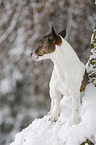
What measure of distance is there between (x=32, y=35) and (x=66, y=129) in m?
2.00

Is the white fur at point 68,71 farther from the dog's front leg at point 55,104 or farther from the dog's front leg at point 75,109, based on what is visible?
the dog's front leg at point 55,104

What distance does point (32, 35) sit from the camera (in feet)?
8.90

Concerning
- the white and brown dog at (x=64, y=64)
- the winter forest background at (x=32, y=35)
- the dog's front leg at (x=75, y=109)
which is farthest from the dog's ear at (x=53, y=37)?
the winter forest background at (x=32, y=35)

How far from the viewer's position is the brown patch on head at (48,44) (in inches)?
38.1

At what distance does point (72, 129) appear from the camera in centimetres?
96

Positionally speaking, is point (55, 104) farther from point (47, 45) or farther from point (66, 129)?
point (47, 45)

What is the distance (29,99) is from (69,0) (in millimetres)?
2068

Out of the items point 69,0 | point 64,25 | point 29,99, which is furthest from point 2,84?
point 69,0

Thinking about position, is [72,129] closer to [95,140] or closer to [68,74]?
[95,140]

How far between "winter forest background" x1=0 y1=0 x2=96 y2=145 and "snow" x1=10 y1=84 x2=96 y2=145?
1542 mm

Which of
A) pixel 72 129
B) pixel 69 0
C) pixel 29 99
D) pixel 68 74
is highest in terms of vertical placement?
pixel 69 0

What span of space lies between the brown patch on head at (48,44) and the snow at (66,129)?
1.49 feet

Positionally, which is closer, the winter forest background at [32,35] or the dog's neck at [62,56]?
the dog's neck at [62,56]

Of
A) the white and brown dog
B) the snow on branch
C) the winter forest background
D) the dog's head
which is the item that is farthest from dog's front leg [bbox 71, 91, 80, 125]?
the snow on branch
